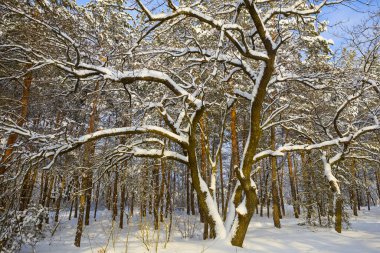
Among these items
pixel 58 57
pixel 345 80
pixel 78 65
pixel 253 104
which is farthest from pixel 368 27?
pixel 58 57

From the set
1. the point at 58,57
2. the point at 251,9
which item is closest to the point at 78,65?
the point at 58,57

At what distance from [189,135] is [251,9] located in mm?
3434

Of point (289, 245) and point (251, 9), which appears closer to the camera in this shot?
point (251, 9)

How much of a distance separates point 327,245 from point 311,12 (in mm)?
6342

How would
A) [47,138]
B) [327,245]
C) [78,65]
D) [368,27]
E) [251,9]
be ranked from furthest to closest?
[327,245], [368,27], [47,138], [78,65], [251,9]

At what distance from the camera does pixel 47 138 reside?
6660mm

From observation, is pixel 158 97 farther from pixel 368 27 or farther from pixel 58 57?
pixel 368 27

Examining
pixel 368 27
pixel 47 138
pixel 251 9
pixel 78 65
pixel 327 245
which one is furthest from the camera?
pixel 327 245

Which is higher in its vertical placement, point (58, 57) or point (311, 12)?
point (311, 12)

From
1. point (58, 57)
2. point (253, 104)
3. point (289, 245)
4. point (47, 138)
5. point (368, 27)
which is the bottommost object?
point (289, 245)

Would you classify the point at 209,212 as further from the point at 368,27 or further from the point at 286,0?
the point at 368,27

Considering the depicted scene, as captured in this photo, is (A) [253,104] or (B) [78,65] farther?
(A) [253,104]

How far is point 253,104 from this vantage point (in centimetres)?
696

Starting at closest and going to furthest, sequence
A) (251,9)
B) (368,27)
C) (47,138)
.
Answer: (251,9) → (47,138) → (368,27)
